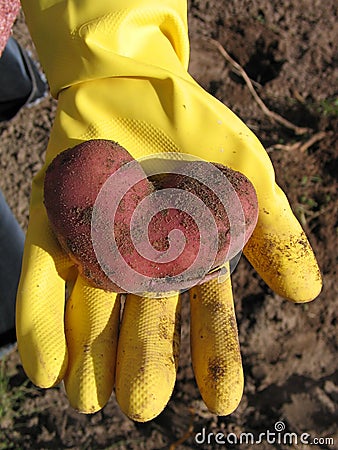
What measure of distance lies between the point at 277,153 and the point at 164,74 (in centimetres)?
93

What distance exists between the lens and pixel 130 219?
101 cm

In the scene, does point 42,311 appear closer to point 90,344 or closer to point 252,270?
point 90,344


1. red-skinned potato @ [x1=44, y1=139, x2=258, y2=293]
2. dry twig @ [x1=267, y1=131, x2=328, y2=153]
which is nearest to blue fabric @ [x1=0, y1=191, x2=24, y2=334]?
red-skinned potato @ [x1=44, y1=139, x2=258, y2=293]

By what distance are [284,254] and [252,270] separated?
70cm

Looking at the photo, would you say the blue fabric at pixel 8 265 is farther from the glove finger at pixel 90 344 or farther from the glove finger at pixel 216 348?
the glove finger at pixel 216 348

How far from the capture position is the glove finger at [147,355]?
1058 mm

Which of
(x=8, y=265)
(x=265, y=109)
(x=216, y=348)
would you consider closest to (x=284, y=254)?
(x=216, y=348)

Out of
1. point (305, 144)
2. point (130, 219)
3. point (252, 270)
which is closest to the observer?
point (130, 219)

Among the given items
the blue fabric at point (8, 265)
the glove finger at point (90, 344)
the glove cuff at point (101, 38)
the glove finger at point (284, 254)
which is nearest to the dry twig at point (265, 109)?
the glove cuff at point (101, 38)

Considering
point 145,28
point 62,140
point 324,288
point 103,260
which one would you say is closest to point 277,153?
point 324,288

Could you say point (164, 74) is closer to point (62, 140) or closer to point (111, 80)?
point (111, 80)

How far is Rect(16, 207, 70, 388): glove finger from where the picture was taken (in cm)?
106

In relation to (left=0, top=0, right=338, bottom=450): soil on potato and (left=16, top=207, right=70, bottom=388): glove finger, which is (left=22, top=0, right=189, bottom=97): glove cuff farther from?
(left=0, top=0, right=338, bottom=450): soil on potato

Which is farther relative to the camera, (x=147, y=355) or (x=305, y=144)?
(x=305, y=144)
